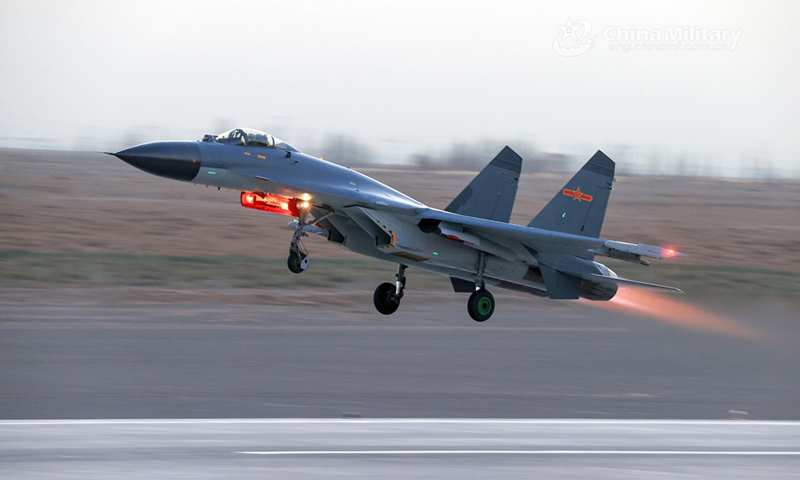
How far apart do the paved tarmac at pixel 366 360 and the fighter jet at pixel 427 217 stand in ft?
56.1

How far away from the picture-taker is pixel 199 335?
47188 mm

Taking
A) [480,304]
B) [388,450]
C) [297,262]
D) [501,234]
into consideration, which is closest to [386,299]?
[480,304]

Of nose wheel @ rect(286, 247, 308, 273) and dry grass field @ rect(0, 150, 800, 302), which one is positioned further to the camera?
dry grass field @ rect(0, 150, 800, 302)

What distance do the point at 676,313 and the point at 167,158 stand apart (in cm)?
3543

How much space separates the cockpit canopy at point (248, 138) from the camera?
18781mm

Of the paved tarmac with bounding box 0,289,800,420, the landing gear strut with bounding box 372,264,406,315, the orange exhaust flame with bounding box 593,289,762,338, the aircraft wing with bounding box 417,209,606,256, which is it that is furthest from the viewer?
the orange exhaust flame with bounding box 593,289,762,338

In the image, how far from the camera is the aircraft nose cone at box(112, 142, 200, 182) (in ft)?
57.1

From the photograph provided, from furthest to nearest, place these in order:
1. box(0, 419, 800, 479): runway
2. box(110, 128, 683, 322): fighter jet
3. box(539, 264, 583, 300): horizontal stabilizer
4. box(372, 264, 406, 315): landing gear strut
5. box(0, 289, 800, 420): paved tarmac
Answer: box(0, 289, 800, 420): paved tarmac < box(0, 419, 800, 479): runway < box(372, 264, 406, 315): landing gear strut < box(539, 264, 583, 300): horizontal stabilizer < box(110, 128, 683, 322): fighter jet

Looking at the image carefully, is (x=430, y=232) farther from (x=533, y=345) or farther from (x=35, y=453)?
(x=533, y=345)

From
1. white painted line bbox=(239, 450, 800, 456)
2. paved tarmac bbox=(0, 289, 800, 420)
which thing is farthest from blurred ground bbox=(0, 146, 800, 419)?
white painted line bbox=(239, 450, 800, 456)

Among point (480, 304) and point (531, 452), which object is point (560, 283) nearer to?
point (480, 304)

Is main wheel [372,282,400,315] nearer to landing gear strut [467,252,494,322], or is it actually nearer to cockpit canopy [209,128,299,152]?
landing gear strut [467,252,494,322]

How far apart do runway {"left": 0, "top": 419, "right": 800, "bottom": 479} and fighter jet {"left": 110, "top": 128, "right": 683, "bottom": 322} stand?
4629mm

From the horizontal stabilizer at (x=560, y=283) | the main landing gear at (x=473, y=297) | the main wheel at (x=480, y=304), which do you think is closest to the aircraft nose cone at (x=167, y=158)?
the main landing gear at (x=473, y=297)
